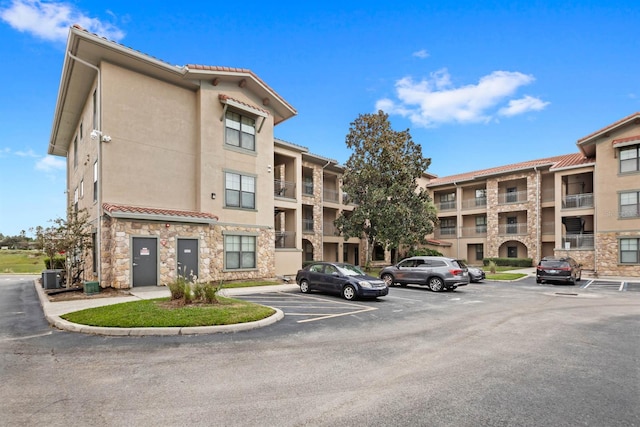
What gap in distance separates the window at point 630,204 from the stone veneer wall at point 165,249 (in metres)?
26.6

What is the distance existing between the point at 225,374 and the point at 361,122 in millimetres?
24884

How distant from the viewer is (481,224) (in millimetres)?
39406

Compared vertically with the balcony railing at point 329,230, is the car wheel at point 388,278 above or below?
below

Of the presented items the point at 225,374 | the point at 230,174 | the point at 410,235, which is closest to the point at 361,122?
the point at 410,235

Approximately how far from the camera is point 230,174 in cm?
1938

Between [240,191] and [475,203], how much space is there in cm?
2906

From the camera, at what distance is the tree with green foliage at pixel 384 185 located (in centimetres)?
2658

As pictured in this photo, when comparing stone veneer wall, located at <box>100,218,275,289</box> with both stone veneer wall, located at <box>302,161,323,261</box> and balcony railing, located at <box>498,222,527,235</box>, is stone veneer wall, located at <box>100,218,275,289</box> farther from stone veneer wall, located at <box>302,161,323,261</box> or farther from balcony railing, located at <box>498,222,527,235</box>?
balcony railing, located at <box>498,222,527,235</box>

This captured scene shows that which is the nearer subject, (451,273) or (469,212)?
(451,273)

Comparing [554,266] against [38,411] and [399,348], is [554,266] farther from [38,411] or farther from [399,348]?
[38,411]

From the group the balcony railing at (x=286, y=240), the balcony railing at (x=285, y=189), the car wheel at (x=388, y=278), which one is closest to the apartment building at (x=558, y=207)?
the car wheel at (x=388, y=278)

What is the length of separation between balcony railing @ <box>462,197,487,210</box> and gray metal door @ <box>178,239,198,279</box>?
3160 cm

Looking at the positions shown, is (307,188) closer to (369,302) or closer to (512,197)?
(369,302)

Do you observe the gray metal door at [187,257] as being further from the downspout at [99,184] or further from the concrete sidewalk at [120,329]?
the downspout at [99,184]
